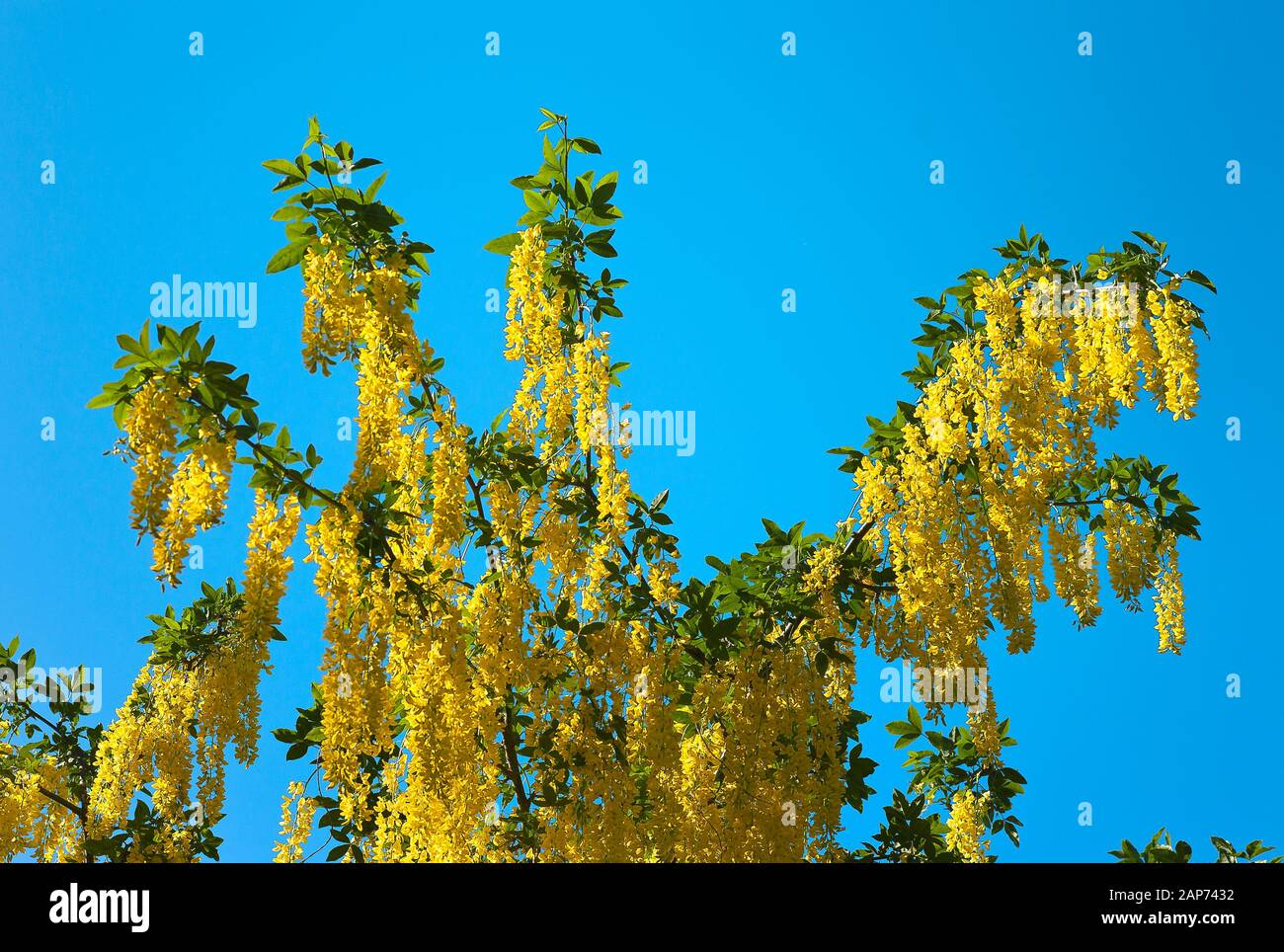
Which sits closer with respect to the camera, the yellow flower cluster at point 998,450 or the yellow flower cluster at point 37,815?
the yellow flower cluster at point 998,450

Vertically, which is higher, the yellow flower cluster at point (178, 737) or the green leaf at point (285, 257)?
the green leaf at point (285, 257)

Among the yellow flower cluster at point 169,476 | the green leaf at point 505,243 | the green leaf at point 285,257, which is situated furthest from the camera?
the green leaf at point 505,243

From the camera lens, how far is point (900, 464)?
6.17 m

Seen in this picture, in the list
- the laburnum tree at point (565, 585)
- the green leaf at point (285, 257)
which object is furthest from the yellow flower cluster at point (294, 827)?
the green leaf at point (285, 257)

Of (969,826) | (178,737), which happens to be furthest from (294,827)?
(969,826)

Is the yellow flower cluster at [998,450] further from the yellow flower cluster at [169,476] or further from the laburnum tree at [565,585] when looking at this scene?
the yellow flower cluster at [169,476]

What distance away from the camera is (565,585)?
5559mm

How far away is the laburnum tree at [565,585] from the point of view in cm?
492

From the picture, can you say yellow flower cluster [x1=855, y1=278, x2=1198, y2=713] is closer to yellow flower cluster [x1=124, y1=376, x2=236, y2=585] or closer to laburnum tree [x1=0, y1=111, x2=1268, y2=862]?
laburnum tree [x1=0, y1=111, x2=1268, y2=862]

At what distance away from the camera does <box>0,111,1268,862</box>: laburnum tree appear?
4.92 metres

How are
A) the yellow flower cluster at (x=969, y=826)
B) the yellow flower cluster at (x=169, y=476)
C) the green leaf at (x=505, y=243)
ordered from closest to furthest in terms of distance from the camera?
the yellow flower cluster at (x=169, y=476) → the green leaf at (x=505, y=243) → the yellow flower cluster at (x=969, y=826)

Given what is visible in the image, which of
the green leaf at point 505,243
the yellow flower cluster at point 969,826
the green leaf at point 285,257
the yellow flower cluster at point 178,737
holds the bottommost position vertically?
the yellow flower cluster at point 969,826
